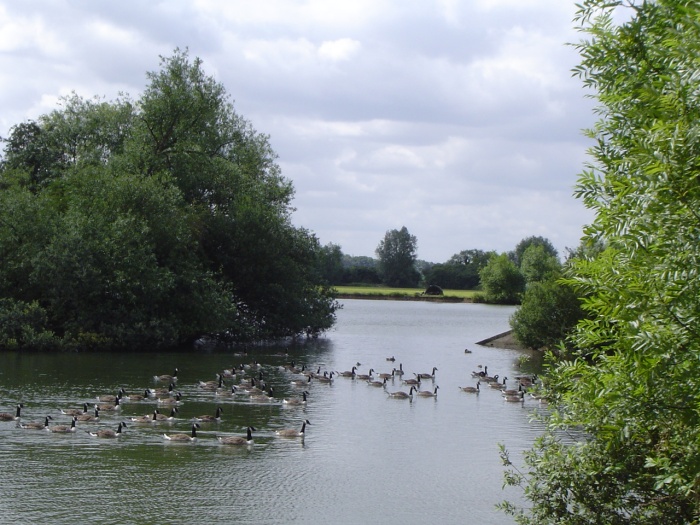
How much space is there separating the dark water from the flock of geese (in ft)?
0.79

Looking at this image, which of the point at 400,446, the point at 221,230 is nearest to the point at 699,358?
the point at 400,446

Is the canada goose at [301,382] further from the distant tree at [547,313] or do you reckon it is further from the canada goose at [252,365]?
the distant tree at [547,313]

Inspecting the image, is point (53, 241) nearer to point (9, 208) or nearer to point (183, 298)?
point (9, 208)

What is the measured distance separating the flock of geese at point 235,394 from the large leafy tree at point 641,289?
461cm

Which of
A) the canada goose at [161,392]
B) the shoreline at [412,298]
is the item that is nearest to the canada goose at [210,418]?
the canada goose at [161,392]

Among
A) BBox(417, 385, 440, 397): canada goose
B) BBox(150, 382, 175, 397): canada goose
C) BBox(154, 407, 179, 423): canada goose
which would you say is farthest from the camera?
BBox(417, 385, 440, 397): canada goose

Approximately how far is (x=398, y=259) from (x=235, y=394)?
150 metres

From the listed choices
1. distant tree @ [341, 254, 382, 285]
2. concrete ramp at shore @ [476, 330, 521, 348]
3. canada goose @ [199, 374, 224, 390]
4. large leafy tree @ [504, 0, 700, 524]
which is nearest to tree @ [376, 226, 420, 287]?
distant tree @ [341, 254, 382, 285]

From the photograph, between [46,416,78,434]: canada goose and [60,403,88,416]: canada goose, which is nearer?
[46,416,78,434]: canada goose

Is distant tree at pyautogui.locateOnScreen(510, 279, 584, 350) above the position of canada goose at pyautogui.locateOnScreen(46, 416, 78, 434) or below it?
above

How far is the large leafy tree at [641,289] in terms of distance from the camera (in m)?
7.74

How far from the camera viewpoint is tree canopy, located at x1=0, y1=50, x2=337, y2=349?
4362 centimetres

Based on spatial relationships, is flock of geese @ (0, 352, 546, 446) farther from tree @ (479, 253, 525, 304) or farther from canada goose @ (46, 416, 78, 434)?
tree @ (479, 253, 525, 304)

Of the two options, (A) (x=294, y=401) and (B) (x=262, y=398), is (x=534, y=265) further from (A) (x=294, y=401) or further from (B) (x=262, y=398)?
(A) (x=294, y=401)
